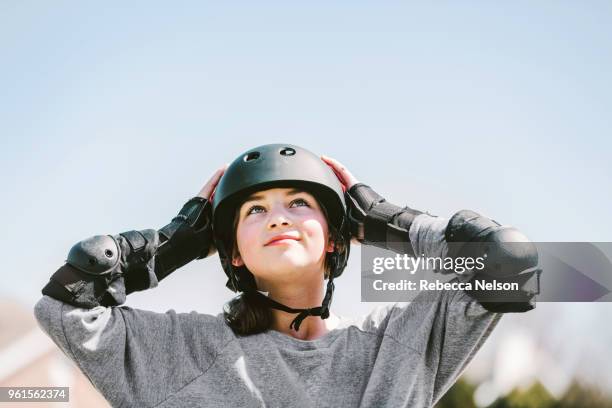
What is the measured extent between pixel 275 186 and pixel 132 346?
1081 mm

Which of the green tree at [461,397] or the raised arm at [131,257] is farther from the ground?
the raised arm at [131,257]

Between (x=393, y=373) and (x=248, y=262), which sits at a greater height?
(x=248, y=262)

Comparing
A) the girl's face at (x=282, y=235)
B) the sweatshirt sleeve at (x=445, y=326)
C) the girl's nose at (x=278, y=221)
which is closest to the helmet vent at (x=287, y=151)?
the girl's face at (x=282, y=235)

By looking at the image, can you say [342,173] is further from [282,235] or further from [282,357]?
[282,357]

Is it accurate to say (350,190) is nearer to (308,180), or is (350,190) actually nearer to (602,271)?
(308,180)

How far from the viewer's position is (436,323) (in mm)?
3148

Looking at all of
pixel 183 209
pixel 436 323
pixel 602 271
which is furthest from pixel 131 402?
pixel 602 271

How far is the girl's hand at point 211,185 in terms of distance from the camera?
3.97 m

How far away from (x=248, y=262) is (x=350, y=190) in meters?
0.75

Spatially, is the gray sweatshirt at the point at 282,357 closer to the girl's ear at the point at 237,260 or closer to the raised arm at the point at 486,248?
the raised arm at the point at 486,248

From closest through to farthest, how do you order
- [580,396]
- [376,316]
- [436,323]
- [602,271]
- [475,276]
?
1. [475,276]
2. [436,323]
3. [376,316]
4. [602,271]
5. [580,396]

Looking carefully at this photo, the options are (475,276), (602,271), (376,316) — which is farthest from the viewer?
(602,271)

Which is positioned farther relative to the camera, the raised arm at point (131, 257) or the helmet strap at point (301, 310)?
the helmet strap at point (301, 310)

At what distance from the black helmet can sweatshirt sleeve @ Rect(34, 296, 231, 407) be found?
431 mm
